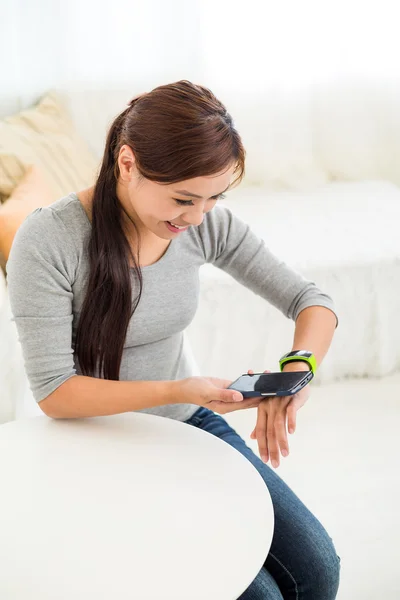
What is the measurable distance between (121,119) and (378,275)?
1271mm

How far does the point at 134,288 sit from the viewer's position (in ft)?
3.98

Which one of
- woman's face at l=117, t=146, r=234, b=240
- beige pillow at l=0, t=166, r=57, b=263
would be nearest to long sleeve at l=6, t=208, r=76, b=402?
woman's face at l=117, t=146, r=234, b=240

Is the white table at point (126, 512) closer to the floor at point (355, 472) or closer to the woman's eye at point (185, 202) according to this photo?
the woman's eye at point (185, 202)

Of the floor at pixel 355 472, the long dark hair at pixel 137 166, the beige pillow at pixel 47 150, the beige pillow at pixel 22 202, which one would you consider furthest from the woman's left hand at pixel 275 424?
the beige pillow at pixel 47 150

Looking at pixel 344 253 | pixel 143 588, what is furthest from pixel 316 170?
pixel 143 588

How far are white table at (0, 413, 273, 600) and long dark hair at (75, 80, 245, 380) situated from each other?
0.14 meters

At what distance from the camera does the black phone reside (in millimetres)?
1108

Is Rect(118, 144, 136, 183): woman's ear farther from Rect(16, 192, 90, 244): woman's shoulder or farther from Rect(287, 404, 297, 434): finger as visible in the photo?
Rect(287, 404, 297, 434): finger

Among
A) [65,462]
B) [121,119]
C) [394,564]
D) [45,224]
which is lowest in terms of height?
[394,564]

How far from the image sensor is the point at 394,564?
1.63 m

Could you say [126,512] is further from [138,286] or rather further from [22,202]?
[22,202]

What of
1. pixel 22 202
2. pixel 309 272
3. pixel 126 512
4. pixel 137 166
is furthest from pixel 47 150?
pixel 126 512

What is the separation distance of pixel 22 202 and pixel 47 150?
374mm

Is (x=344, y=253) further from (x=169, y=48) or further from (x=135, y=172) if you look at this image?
(x=135, y=172)
